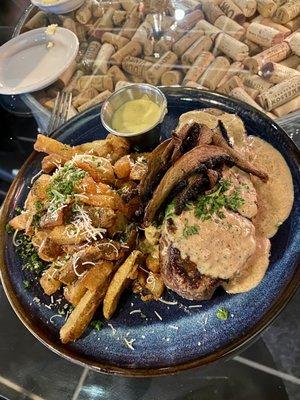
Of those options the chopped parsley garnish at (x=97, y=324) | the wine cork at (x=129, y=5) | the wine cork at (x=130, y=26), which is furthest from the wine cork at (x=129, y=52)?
the chopped parsley garnish at (x=97, y=324)

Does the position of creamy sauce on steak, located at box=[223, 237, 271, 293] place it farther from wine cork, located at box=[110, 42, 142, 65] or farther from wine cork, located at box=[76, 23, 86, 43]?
wine cork, located at box=[76, 23, 86, 43]

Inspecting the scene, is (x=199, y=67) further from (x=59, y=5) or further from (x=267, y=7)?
(x=59, y=5)

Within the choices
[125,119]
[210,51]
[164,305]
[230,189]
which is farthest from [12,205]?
[210,51]

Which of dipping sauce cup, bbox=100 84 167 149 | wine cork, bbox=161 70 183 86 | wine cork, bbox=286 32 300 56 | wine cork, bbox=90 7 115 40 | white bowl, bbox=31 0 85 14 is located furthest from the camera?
white bowl, bbox=31 0 85 14

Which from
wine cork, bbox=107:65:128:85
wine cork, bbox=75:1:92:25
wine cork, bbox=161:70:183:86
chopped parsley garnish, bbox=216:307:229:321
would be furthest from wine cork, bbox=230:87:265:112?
wine cork, bbox=75:1:92:25

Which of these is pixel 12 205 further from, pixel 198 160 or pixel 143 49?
pixel 143 49

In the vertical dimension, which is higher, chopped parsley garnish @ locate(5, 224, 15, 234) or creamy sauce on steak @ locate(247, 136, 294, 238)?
creamy sauce on steak @ locate(247, 136, 294, 238)
